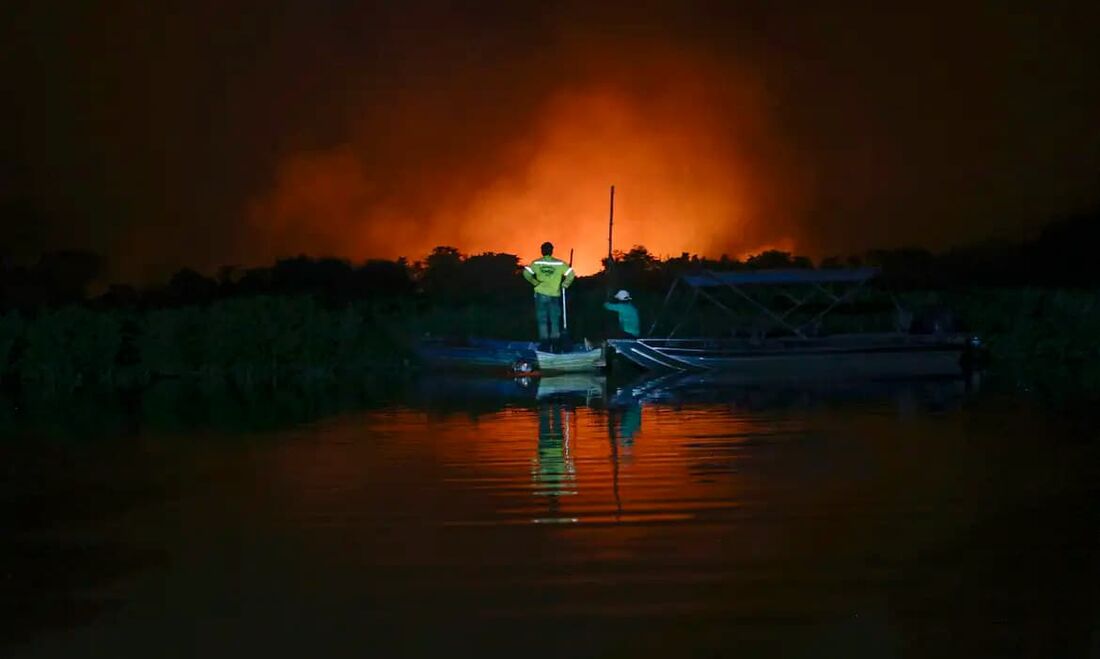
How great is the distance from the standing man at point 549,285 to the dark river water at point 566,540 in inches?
255

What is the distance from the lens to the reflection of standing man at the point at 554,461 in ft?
26.6

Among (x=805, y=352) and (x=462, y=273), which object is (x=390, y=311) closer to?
(x=462, y=273)

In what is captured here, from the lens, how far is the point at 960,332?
1902 cm

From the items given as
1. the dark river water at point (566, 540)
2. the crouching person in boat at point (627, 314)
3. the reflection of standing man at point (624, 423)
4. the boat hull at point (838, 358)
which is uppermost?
the crouching person in boat at point (627, 314)

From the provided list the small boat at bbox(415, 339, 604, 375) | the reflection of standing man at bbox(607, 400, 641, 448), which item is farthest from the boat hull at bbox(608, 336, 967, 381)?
the reflection of standing man at bbox(607, 400, 641, 448)

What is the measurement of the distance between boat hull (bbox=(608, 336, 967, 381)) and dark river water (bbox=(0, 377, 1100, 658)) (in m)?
6.15

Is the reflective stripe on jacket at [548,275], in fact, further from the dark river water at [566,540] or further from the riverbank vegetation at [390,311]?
the dark river water at [566,540]

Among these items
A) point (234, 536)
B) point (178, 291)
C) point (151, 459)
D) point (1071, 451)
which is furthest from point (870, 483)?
point (178, 291)

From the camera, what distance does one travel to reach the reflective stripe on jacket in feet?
60.2

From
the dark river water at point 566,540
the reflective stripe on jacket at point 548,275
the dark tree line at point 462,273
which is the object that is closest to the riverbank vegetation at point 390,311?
the dark tree line at point 462,273

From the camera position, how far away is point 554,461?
9352mm

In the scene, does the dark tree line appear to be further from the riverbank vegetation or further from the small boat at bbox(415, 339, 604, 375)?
Result: the small boat at bbox(415, 339, 604, 375)

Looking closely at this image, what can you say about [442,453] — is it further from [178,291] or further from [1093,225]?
[1093,225]

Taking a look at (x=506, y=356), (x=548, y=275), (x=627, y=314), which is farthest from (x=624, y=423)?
(x=506, y=356)
